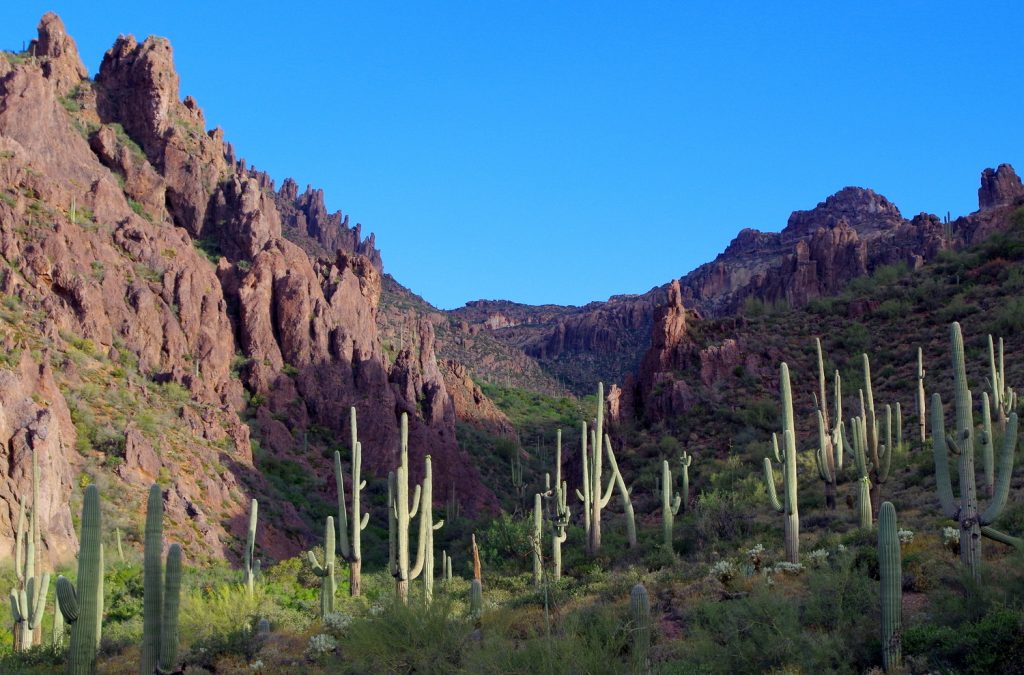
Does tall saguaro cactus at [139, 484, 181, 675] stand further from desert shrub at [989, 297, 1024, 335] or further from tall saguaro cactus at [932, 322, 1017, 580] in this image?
desert shrub at [989, 297, 1024, 335]

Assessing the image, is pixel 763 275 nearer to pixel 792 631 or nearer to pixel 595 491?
pixel 595 491

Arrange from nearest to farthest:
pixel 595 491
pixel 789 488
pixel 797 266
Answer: pixel 789 488, pixel 595 491, pixel 797 266

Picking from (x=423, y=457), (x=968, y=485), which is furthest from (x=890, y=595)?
(x=423, y=457)

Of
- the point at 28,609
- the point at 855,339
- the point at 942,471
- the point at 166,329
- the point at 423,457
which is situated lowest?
the point at 28,609

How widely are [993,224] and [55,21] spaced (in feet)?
238

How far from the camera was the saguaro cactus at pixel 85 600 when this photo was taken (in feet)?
36.2

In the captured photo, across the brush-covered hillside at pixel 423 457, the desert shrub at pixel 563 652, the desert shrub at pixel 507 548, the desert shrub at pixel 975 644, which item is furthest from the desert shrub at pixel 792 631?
the desert shrub at pixel 507 548

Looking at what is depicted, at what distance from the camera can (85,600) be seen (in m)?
11.2

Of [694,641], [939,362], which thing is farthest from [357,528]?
[939,362]

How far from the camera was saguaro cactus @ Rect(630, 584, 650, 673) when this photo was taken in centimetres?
1012

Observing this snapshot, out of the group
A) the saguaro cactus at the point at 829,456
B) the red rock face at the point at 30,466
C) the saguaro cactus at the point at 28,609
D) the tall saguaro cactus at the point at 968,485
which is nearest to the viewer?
the tall saguaro cactus at the point at 968,485

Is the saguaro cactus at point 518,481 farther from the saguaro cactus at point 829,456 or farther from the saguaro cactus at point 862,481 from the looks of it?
the saguaro cactus at point 862,481

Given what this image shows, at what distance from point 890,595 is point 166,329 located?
146ft

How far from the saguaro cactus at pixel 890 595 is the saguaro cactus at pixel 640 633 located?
2.71 metres
